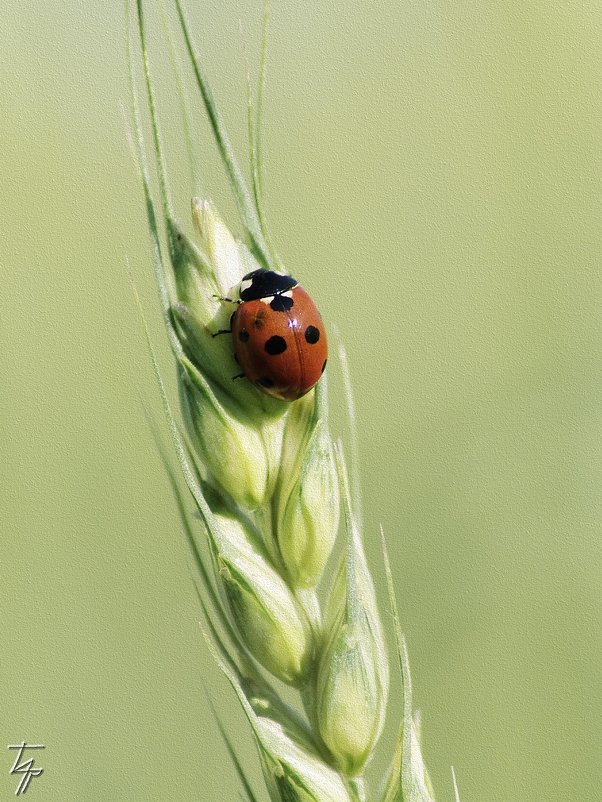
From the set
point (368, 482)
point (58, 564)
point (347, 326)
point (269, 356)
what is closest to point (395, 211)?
point (347, 326)

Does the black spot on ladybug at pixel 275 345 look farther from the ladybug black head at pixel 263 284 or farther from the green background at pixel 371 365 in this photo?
the green background at pixel 371 365

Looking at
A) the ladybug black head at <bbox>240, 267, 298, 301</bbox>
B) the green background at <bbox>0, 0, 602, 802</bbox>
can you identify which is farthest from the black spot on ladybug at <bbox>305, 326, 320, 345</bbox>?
the green background at <bbox>0, 0, 602, 802</bbox>

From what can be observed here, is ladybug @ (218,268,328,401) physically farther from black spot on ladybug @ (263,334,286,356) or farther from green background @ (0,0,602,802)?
green background @ (0,0,602,802)

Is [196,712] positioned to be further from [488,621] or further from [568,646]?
[568,646]

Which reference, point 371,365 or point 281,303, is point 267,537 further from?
point 371,365

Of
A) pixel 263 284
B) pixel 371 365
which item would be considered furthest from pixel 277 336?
pixel 371 365

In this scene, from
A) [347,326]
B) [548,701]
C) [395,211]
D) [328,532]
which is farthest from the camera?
[395,211]
